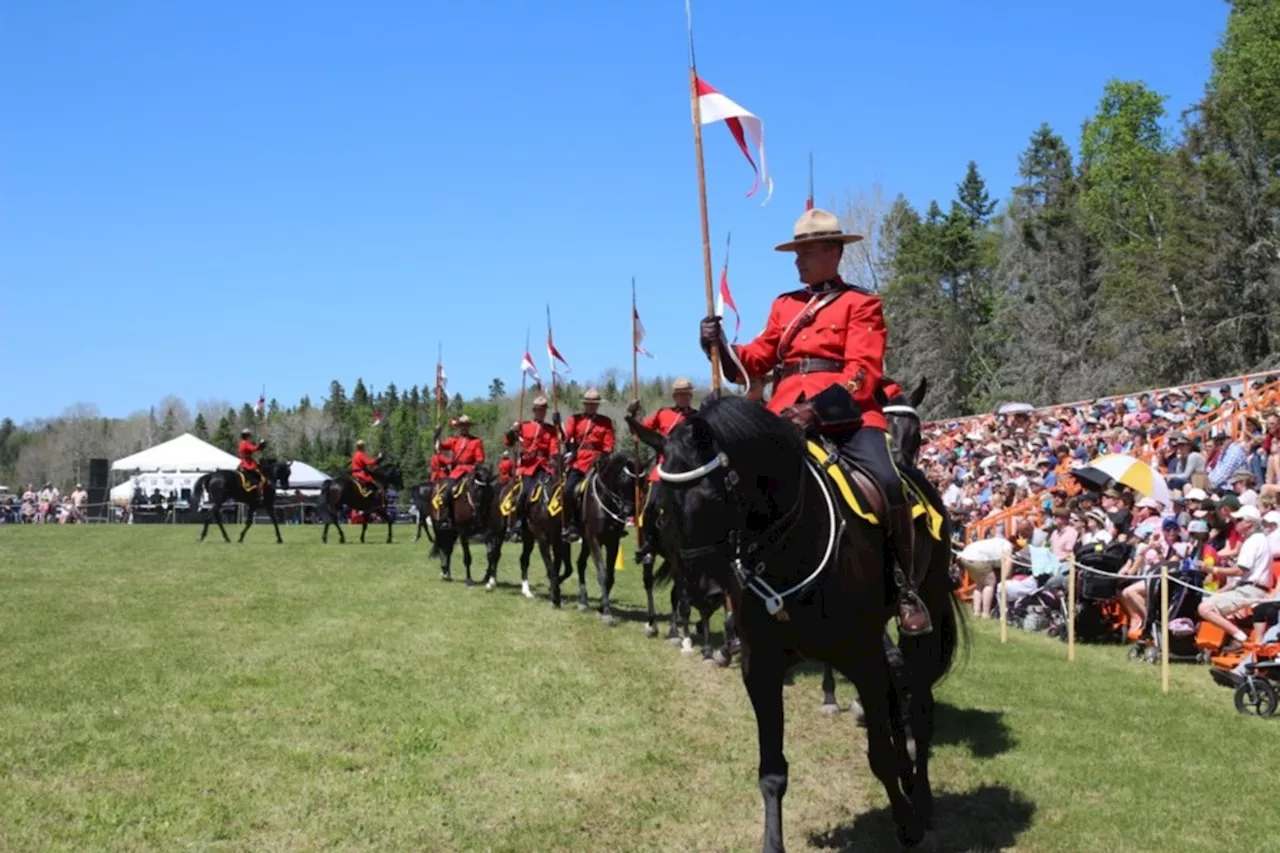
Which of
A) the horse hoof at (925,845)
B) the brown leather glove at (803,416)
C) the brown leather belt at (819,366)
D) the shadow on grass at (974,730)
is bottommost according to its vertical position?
the shadow on grass at (974,730)

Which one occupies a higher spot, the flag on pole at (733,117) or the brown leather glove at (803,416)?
the flag on pole at (733,117)

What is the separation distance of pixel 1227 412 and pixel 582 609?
1275cm

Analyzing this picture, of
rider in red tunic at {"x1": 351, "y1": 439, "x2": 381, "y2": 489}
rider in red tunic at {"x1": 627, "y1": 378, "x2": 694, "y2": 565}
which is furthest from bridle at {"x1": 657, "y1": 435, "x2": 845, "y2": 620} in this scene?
rider in red tunic at {"x1": 351, "y1": 439, "x2": 381, "y2": 489}

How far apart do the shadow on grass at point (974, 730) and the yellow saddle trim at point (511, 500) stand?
9.65m

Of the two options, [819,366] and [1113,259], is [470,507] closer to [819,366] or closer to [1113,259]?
[819,366]

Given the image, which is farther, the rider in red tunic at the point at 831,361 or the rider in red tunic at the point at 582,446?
the rider in red tunic at the point at 582,446

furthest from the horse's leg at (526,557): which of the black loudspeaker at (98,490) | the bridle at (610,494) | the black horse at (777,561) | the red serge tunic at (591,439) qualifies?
the black loudspeaker at (98,490)

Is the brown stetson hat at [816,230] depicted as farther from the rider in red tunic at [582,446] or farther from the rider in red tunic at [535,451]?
the rider in red tunic at [535,451]

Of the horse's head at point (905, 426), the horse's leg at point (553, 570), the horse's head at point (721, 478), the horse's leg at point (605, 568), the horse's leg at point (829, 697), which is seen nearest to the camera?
the horse's head at point (721, 478)

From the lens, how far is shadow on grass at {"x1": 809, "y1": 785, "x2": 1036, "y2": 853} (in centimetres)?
645

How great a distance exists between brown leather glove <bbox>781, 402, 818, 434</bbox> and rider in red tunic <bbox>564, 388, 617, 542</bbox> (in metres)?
9.93

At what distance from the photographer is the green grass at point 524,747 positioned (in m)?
6.55

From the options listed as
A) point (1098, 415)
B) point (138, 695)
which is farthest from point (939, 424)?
point (138, 695)

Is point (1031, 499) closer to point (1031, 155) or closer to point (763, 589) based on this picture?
point (763, 589)
